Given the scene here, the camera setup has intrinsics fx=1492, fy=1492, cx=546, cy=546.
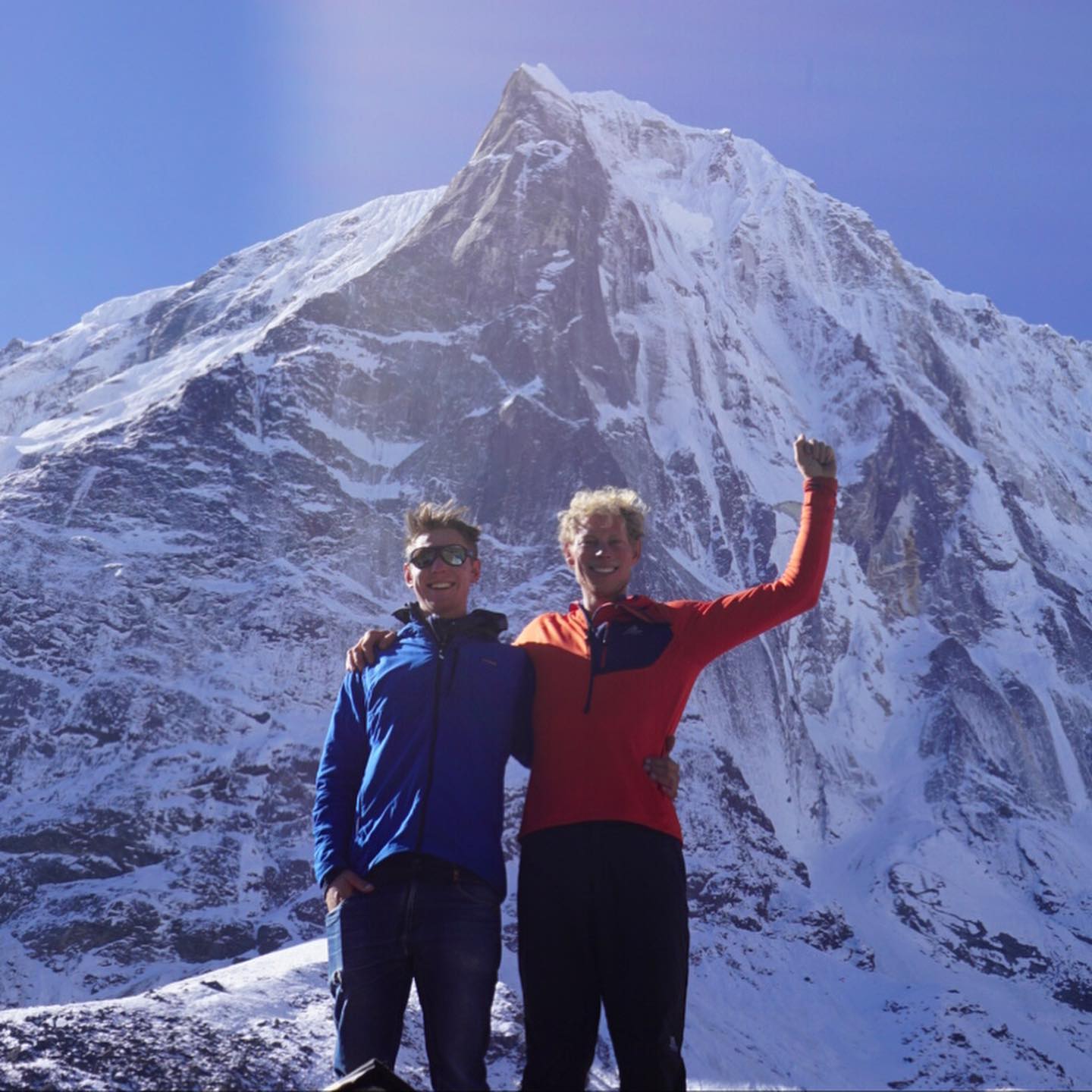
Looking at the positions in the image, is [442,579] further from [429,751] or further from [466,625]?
[429,751]

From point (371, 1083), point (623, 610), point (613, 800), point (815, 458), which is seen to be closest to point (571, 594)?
point (815, 458)

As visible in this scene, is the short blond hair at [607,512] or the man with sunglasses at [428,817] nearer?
the man with sunglasses at [428,817]

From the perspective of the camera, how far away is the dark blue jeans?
Result: 257 inches

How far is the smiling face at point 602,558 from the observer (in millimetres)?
7719

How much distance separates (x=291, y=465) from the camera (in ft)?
484

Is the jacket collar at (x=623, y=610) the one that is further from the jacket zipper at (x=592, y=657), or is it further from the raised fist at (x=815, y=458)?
the raised fist at (x=815, y=458)

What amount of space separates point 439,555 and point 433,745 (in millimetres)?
1119

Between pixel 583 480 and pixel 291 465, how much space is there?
97.0 feet

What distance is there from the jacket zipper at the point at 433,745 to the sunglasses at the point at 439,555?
48cm

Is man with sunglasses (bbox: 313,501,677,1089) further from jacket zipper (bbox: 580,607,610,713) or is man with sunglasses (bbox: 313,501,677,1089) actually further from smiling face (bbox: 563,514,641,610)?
smiling face (bbox: 563,514,641,610)

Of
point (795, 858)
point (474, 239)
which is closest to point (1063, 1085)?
point (795, 858)

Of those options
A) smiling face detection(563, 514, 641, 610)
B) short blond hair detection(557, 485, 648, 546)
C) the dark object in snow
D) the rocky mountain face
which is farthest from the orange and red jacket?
the rocky mountain face

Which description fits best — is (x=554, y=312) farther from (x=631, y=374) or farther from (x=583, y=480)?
(x=583, y=480)

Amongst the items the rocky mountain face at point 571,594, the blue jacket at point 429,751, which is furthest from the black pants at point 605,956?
the rocky mountain face at point 571,594
